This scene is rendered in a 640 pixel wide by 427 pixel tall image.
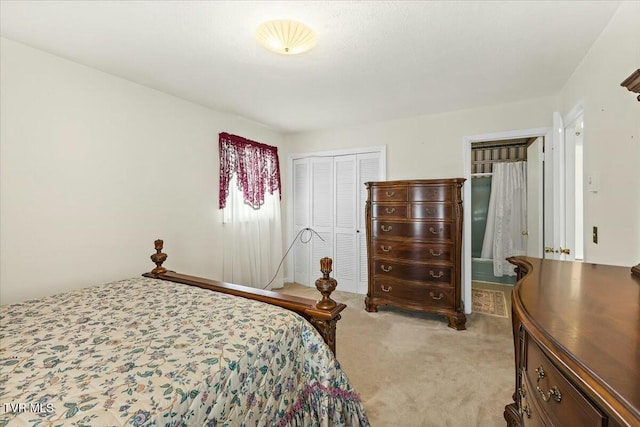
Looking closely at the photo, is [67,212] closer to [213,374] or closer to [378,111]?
[213,374]

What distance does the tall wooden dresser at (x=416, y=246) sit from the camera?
304cm

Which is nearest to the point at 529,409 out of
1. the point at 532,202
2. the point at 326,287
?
the point at 326,287

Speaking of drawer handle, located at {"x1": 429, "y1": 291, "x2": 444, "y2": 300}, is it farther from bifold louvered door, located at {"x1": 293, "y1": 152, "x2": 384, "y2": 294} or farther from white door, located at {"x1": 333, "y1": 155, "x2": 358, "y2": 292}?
white door, located at {"x1": 333, "y1": 155, "x2": 358, "y2": 292}

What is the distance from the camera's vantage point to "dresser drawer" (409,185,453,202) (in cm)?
307

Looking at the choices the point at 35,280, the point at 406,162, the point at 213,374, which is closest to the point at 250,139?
the point at 406,162

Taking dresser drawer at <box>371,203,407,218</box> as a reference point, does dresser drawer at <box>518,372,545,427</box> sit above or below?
below

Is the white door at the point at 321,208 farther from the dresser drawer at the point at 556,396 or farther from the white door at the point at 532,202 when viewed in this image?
the dresser drawer at the point at 556,396

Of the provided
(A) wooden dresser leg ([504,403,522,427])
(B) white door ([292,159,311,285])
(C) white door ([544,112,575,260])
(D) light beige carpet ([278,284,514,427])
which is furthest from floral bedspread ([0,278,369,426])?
(B) white door ([292,159,311,285])

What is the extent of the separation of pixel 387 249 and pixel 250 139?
7.42 feet

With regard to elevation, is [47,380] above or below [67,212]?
below

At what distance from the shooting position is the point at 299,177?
15.1 ft

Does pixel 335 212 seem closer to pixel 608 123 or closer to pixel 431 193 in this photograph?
pixel 431 193

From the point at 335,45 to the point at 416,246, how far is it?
6.98 feet

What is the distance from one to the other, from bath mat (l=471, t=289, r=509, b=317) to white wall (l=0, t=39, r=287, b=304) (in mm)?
3317
